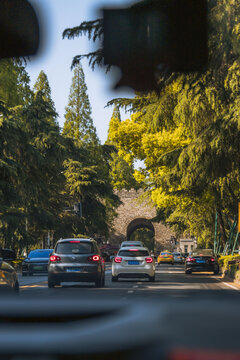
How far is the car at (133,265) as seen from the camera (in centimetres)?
2575

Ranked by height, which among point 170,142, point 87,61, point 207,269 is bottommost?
point 207,269

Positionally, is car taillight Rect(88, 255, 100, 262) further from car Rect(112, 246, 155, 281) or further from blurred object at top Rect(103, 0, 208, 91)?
blurred object at top Rect(103, 0, 208, 91)

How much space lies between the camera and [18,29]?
2689 mm

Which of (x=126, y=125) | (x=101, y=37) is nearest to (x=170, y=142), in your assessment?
(x=126, y=125)

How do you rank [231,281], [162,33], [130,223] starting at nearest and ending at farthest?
[162,33] < [231,281] < [130,223]

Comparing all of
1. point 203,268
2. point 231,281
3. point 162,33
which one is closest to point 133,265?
point 231,281

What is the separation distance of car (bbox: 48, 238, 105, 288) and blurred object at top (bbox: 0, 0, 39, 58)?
17275 millimetres

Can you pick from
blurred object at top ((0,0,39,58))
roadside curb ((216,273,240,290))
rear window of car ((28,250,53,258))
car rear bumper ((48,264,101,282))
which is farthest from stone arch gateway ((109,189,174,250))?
blurred object at top ((0,0,39,58))

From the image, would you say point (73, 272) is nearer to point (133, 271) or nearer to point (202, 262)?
point (133, 271)

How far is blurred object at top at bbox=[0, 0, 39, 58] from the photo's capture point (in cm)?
252

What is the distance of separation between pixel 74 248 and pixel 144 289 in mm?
6843

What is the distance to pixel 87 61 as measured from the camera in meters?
3.01

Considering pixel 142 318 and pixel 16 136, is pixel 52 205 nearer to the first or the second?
pixel 16 136

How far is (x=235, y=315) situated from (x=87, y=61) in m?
2.08
